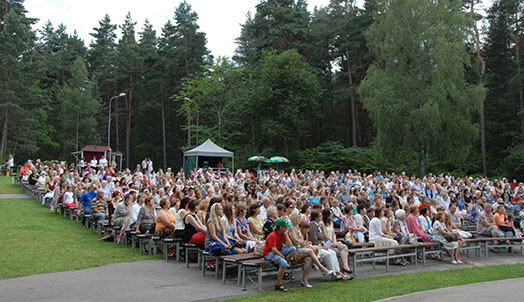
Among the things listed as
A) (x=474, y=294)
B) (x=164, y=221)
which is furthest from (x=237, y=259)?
(x=474, y=294)

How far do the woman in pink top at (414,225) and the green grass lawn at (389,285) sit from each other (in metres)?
1.44

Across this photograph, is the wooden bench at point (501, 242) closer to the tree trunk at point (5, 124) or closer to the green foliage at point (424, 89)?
the green foliage at point (424, 89)

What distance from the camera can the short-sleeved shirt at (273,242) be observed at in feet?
24.4

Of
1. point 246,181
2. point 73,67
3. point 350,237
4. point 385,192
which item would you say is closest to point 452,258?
point 350,237

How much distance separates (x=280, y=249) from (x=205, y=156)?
23.3 m

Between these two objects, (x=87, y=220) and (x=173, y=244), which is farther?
(x=87, y=220)

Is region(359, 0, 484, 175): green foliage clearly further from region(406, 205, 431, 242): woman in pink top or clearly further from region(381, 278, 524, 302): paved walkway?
region(381, 278, 524, 302): paved walkway

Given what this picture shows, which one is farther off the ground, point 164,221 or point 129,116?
point 129,116

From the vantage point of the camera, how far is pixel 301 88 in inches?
1588

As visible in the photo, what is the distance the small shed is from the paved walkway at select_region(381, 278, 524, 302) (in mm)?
22846

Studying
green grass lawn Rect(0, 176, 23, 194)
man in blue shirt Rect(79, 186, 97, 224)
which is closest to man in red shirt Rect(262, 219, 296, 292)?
man in blue shirt Rect(79, 186, 97, 224)

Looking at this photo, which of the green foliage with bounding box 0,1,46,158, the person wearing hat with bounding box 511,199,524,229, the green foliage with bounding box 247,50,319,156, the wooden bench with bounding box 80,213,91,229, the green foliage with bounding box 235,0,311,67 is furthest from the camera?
the green foliage with bounding box 235,0,311,67

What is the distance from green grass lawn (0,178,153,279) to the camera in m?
8.55

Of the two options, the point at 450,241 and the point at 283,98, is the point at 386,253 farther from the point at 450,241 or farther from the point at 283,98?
the point at 283,98
